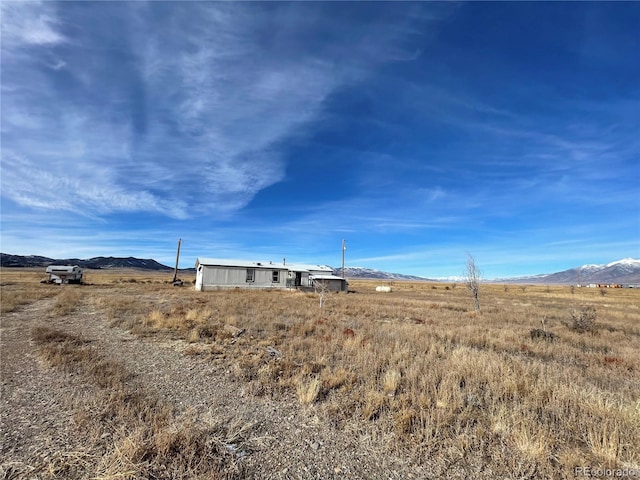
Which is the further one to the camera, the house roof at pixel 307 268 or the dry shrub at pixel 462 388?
the house roof at pixel 307 268

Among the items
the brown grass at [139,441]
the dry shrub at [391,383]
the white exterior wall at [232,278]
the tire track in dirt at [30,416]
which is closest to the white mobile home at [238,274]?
the white exterior wall at [232,278]

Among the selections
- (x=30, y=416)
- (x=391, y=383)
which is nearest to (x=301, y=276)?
(x=391, y=383)

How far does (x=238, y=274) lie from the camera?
125 feet

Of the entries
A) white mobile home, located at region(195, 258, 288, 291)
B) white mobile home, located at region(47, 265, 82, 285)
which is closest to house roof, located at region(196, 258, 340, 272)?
white mobile home, located at region(195, 258, 288, 291)

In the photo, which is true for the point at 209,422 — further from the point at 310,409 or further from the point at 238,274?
the point at 238,274

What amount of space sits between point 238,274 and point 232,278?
0.87 meters

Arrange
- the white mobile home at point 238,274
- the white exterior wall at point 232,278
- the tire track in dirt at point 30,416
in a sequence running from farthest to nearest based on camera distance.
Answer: the white mobile home at point 238,274 → the white exterior wall at point 232,278 → the tire track in dirt at point 30,416

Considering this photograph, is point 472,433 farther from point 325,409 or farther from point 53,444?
point 53,444

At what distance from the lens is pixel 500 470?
384 cm

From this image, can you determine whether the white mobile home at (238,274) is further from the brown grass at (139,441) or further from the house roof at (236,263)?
the brown grass at (139,441)

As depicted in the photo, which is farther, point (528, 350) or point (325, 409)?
point (528, 350)

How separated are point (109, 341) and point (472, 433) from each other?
1091cm

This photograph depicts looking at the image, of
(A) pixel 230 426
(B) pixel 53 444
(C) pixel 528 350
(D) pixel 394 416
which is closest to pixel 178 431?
(A) pixel 230 426

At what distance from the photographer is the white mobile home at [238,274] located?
3651cm
